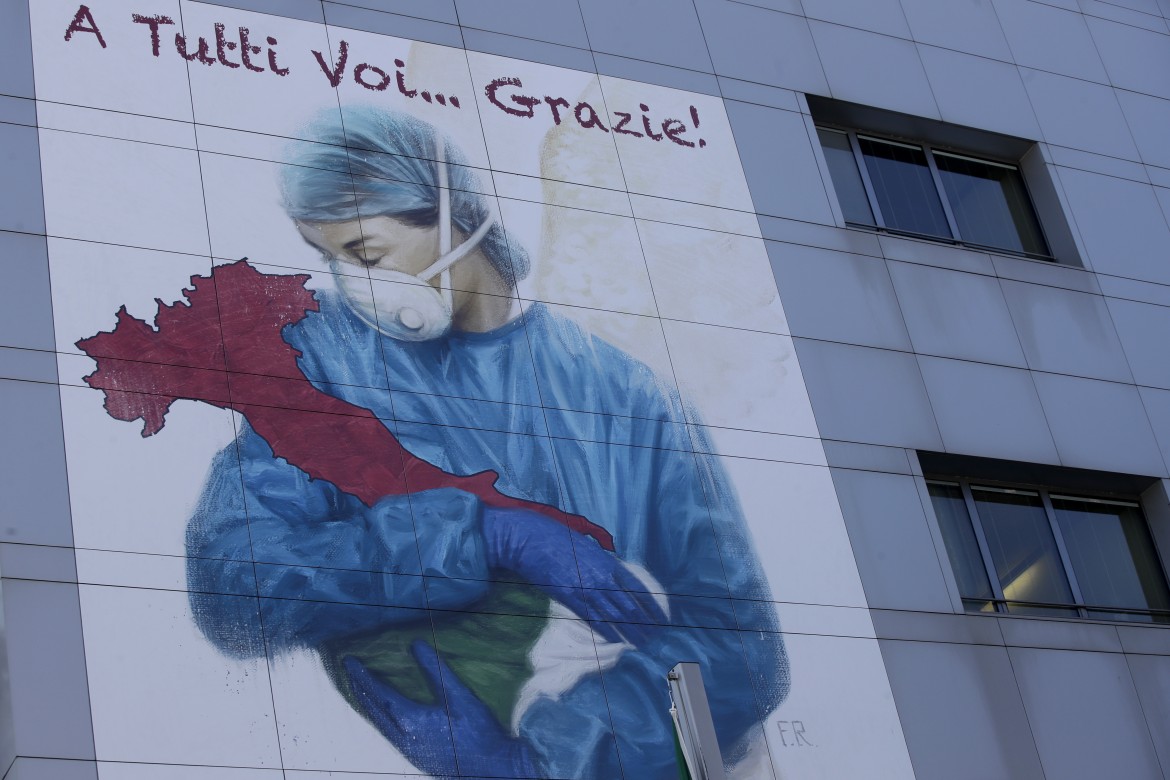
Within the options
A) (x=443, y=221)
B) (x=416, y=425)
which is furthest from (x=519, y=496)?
(x=443, y=221)

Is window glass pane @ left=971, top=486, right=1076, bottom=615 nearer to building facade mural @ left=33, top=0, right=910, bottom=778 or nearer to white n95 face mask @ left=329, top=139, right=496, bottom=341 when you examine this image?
building facade mural @ left=33, top=0, right=910, bottom=778

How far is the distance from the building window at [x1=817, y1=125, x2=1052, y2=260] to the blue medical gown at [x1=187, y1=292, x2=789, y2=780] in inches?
204

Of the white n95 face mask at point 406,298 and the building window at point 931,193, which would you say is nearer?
the white n95 face mask at point 406,298

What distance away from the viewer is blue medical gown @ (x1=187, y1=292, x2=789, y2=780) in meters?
13.3

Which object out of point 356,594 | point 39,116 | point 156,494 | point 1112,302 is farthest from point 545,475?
point 1112,302

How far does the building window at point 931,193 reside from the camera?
20.0 m

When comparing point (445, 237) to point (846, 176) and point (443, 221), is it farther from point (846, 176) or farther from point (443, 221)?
point (846, 176)

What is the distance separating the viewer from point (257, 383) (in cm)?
1417

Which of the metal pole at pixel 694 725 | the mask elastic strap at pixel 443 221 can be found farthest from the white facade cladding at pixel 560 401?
the metal pole at pixel 694 725

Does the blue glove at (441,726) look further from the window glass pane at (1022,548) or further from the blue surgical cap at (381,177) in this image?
the window glass pane at (1022,548)

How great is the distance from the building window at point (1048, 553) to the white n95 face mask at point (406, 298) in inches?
237

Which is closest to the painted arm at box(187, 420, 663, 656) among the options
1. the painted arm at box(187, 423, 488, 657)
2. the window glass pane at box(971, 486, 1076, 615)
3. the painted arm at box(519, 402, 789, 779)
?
the painted arm at box(187, 423, 488, 657)

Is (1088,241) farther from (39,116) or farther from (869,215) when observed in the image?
(39,116)

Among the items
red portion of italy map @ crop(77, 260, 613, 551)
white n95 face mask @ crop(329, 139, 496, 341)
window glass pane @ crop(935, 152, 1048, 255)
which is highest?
window glass pane @ crop(935, 152, 1048, 255)
